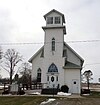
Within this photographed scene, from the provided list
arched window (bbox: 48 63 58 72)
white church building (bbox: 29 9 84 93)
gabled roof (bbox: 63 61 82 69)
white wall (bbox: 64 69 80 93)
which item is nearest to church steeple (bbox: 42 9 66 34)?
white church building (bbox: 29 9 84 93)

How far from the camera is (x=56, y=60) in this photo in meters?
37.7

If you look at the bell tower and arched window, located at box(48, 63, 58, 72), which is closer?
arched window, located at box(48, 63, 58, 72)

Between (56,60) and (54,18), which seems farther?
(54,18)

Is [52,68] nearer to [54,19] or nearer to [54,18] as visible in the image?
[54,19]

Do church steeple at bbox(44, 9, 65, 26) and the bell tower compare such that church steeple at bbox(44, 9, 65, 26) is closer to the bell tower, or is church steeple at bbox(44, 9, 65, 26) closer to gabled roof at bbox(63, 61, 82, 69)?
the bell tower

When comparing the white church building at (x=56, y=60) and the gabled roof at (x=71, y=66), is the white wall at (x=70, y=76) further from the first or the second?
the gabled roof at (x=71, y=66)

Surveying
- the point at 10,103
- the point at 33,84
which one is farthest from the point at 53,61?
the point at 10,103

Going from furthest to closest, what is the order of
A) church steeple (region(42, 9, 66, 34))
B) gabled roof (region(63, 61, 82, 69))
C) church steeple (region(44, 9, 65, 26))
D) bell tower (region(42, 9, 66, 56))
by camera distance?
A: 1. church steeple (region(44, 9, 65, 26))
2. church steeple (region(42, 9, 66, 34))
3. bell tower (region(42, 9, 66, 56))
4. gabled roof (region(63, 61, 82, 69))

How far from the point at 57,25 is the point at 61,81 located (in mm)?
8804

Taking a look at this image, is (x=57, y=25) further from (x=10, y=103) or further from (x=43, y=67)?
(x=10, y=103)

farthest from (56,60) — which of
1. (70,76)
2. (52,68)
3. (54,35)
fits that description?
(54,35)

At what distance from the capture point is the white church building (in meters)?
37.2

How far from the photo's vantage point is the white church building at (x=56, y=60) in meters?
37.2

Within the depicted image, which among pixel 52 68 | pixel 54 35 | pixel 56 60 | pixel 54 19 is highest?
pixel 54 19
